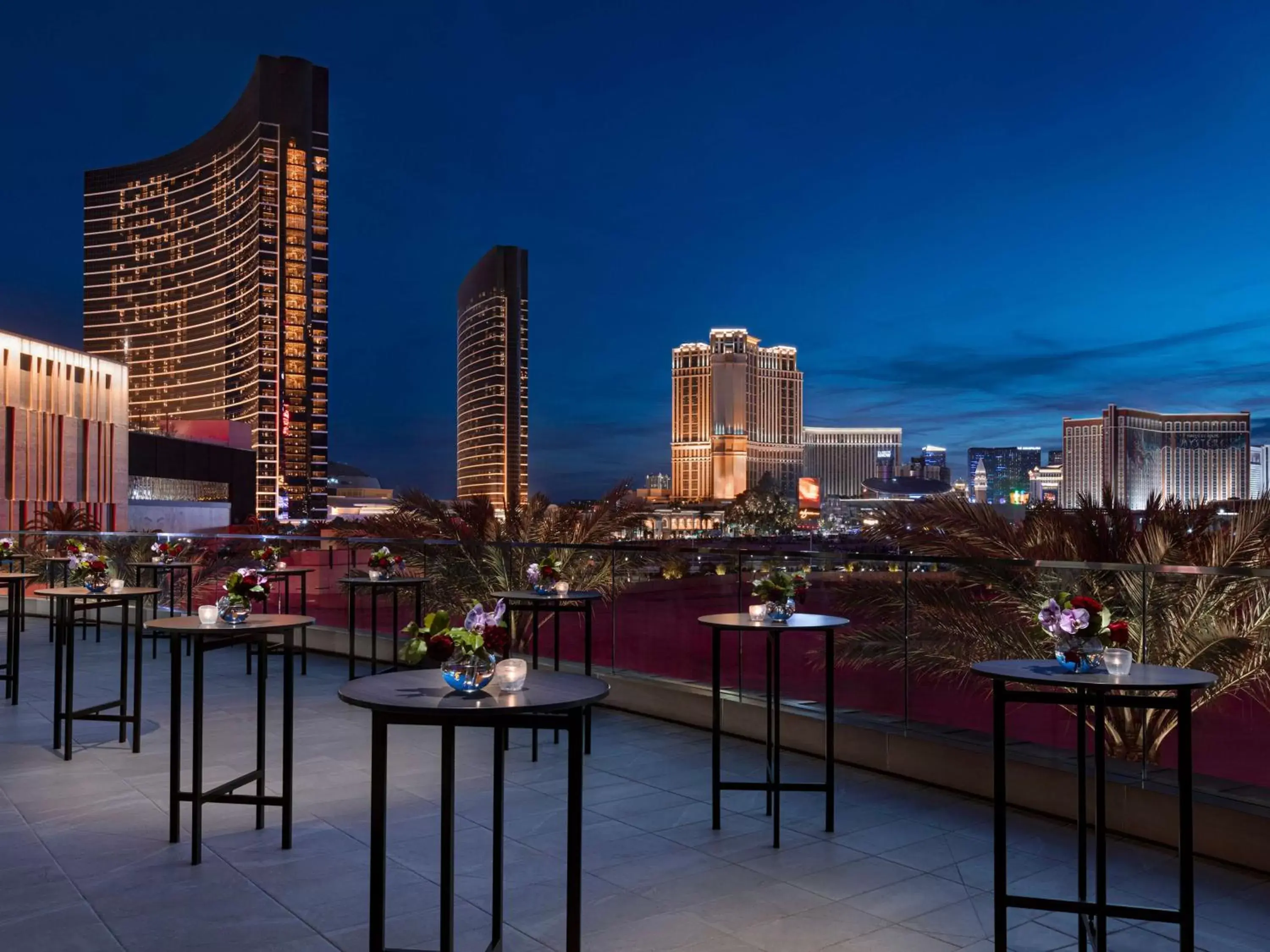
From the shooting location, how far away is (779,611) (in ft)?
19.0

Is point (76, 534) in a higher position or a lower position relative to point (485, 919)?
higher

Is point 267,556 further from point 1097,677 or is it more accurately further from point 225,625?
point 1097,677

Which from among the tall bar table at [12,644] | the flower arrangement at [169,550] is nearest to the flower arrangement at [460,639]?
the tall bar table at [12,644]

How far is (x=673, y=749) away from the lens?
7.20 metres

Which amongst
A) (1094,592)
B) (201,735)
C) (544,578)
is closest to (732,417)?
(544,578)

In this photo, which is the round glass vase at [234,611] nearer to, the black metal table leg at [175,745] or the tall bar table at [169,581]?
the black metal table leg at [175,745]

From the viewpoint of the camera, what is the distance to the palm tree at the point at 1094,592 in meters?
5.77

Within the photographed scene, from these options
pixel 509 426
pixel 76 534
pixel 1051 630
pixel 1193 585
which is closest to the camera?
pixel 1051 630

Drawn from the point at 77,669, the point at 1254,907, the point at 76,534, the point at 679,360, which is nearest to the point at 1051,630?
the point at 1254,907

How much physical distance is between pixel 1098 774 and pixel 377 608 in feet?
30.4

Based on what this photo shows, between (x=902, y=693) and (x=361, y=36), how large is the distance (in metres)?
151

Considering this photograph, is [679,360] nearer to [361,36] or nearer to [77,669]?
[361,36]

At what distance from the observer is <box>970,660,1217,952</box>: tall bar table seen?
3.48 m

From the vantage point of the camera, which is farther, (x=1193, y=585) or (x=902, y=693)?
(x=902, y=693)
